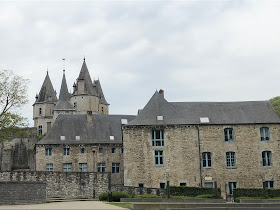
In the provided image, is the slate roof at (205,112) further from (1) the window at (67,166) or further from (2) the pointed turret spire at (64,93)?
(2) the pointed turret spire at (64,93)

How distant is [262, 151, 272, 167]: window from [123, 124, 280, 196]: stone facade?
1.07 feet

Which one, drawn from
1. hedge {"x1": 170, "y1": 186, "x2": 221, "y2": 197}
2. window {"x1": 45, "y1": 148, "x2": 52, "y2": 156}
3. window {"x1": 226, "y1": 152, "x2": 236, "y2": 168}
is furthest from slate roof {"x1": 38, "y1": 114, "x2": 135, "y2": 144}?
hedge {"x1": 170, "y1": 186, "x2": 221, "y2": 197}

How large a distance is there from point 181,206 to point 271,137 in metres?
18.3

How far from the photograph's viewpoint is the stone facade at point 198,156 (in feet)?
109

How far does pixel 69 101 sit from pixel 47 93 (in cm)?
868

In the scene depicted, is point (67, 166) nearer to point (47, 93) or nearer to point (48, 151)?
point (48, 151)

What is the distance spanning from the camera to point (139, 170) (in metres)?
33.4

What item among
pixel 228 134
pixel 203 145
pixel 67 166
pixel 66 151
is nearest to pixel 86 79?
pixel 66 151

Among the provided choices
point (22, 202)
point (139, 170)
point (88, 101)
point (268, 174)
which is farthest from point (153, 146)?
point (88, 101)

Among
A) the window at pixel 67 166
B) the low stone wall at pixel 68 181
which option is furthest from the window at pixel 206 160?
the window at pixel 67 166

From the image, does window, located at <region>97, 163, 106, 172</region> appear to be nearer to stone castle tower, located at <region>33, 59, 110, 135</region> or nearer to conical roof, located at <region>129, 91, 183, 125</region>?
conical roof, located at <region>129, 91, 183, 125</region>

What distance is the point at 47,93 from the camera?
8906 centimetres

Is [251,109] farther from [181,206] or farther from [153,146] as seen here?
[181,206]

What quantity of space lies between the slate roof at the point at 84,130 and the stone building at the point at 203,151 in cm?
965
